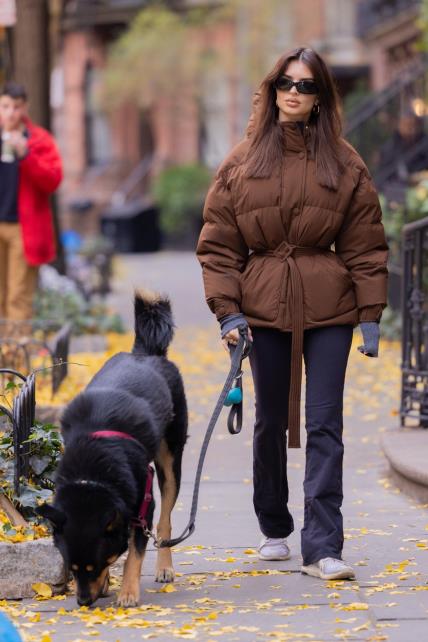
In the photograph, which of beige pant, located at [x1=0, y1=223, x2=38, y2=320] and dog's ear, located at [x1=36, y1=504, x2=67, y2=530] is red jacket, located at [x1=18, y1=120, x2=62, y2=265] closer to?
beige pant, located at [x1=0, y1=223, x2=38, y2=320]

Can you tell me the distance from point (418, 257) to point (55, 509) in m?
4.26

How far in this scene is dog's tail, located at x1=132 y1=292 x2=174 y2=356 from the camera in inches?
226

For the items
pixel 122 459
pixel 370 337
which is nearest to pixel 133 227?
pixel 370 337

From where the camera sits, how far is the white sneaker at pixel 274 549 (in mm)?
5941

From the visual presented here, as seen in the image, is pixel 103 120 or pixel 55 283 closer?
pixel 55 283

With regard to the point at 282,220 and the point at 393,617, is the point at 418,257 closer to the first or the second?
the point at 282,220

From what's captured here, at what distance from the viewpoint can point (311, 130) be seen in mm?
5656

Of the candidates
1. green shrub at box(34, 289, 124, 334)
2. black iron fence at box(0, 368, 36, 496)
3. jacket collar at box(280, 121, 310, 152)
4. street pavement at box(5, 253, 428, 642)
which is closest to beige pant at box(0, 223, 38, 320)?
green shrub at box(34, 289, 124, 334)

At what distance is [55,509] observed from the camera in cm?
489

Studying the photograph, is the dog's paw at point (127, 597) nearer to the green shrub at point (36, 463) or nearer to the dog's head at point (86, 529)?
the dog's head at point (86, 529)

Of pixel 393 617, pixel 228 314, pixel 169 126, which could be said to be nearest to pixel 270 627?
pixel 393 617

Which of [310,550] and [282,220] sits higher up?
[282,220]

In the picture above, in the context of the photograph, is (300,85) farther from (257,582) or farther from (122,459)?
(257,582)

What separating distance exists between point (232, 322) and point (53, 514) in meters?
1.18
